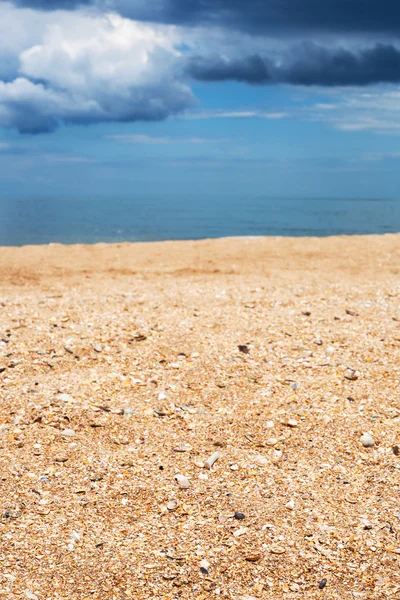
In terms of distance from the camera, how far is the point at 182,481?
5.03m

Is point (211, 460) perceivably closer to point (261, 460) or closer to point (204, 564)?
point (261, 460)

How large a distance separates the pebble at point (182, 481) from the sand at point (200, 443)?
1 centimetres

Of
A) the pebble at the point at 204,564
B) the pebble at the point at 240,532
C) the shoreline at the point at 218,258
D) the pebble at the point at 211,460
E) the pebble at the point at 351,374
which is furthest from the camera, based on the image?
the shoreline at the point at 218,258

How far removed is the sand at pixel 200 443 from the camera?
412 cm

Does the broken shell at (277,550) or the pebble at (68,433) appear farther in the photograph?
the pebble at (68,433)

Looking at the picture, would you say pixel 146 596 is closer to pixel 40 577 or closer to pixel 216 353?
pixel 40 577

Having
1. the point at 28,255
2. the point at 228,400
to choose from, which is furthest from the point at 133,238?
the point at 228,400

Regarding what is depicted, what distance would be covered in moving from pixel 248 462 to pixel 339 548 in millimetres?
1232

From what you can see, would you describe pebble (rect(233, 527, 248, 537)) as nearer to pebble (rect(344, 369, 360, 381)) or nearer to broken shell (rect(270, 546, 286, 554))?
broken shell (rect(270, 546, 286, 554))

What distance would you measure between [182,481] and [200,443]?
621mm

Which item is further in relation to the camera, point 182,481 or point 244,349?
point 244,349

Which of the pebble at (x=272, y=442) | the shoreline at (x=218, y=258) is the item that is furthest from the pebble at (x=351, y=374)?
the shoreline at (x=218, y=258)

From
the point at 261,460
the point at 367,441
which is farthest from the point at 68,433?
the point at 367,441

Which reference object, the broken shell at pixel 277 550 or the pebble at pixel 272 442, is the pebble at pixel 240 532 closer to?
the broken shell at pixel 277 550
